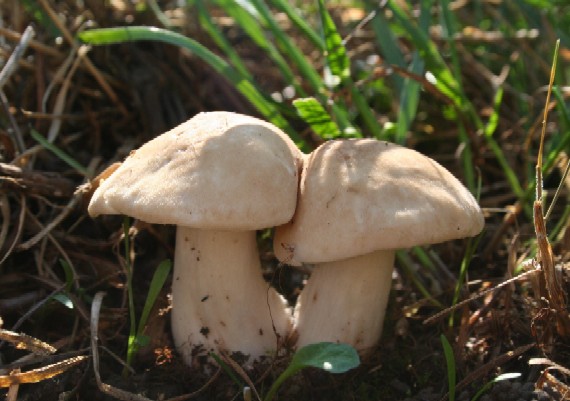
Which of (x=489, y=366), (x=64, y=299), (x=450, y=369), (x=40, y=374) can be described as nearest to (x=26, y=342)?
(x=40, y=374)

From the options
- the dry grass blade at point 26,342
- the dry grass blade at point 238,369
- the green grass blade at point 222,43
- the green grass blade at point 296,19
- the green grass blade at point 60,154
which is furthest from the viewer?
the green grass blade at point 222,43

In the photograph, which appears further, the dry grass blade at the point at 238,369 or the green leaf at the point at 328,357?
the dry grass blade at the point at 238,369

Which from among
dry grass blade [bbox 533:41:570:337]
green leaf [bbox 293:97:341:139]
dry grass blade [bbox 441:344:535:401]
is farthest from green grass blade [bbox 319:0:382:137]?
dry grass blade [bbox 441:344:535:401]

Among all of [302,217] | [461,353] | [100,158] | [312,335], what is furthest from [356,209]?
[100,158]

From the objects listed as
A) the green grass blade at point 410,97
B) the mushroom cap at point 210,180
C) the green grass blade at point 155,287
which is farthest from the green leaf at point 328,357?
the green grass blade at point 410,97

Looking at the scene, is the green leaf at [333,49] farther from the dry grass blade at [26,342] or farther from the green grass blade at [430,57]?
the dry grass blade at [26,342]

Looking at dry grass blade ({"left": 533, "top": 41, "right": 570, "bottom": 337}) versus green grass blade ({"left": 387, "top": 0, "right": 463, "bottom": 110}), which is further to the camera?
green grass blade ({"left": 387, "top": 0, "right": 463, "bottom": 110})

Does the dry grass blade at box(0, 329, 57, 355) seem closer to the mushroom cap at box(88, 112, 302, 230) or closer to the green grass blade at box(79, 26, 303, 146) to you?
the mushroom cap at box(88, 112, 302, 230)
